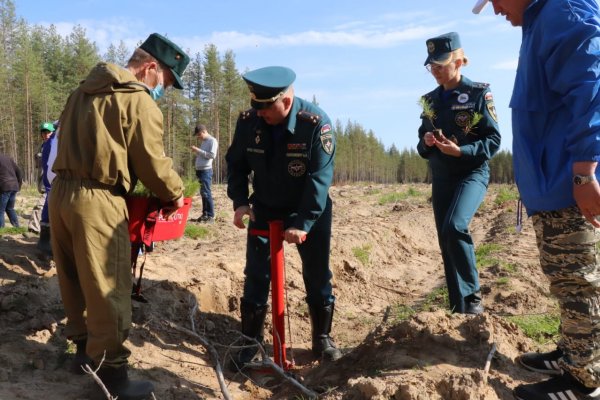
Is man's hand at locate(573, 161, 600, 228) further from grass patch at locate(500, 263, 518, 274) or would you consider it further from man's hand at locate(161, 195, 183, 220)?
grass patch at locate(500, 263, 518, 274)

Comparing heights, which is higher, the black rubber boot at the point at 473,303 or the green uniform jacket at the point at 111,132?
the green uniform jacket at the point at 111,132

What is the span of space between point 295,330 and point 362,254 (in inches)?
115

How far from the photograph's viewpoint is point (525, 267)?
6484 mm

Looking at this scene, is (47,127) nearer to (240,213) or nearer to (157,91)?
(157,91)

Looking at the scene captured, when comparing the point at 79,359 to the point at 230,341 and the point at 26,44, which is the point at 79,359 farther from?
the point at 26,44

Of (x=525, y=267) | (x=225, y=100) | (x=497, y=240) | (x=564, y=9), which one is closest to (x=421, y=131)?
(x=564, y=9)

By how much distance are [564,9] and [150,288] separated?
12.8 ft

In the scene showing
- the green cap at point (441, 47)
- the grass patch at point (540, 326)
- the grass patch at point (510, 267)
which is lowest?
the grass patch at point (540, 326)

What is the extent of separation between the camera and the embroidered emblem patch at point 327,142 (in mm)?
3701

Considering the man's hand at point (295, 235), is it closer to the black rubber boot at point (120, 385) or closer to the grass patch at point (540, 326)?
the black rubber boot at point (120, 385)

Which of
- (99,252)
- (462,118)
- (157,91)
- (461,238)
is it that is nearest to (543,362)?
(461,238)

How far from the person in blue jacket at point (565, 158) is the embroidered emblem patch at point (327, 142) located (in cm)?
138


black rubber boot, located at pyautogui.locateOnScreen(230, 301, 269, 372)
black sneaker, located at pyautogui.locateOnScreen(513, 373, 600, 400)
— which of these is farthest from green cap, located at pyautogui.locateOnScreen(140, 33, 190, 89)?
black sneaker, located at pyautogui.locateOnScreen(513, 373, 600, 400)

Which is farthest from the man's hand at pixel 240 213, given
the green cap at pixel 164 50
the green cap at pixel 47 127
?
the green cap at pixel 47 127
